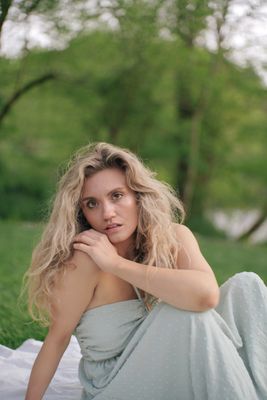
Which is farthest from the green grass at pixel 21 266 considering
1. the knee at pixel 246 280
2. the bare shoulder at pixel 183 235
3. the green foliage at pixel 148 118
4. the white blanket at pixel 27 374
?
the green foliage at pixel 148 118

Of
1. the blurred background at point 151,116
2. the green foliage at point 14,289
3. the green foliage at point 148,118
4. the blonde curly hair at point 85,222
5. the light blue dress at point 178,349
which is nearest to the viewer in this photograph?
the light blue dress at point 178,349

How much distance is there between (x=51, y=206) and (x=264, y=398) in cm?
122

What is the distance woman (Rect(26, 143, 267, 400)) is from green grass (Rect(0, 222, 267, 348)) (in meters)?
0.76

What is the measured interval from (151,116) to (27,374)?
10994mm

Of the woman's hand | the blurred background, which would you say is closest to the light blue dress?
the woman's hand

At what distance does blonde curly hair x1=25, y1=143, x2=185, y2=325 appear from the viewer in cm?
240

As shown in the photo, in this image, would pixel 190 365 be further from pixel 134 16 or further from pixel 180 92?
pixel 180 92

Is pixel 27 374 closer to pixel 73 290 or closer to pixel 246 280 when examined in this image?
pixel 73 290

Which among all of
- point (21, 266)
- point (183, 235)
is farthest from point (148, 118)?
point (183, 235)

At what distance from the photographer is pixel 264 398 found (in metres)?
2.35

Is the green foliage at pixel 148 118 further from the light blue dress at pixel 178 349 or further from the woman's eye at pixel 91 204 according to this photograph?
the light blue dress at pixel 178 349

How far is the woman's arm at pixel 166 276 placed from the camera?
219cm

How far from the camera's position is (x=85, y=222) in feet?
8.38

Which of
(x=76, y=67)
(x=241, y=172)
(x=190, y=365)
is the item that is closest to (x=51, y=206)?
(x=190, y=365)
